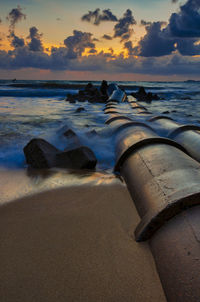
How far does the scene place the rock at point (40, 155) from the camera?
2.76 metres

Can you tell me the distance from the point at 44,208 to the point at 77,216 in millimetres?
311

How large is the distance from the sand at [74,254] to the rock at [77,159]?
810 mm

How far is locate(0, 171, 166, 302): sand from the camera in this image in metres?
1.09

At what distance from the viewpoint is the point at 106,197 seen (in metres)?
2.02

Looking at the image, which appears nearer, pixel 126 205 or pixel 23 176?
pixel 126 205

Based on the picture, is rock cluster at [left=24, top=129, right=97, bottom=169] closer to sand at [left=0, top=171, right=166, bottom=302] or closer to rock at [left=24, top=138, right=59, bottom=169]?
rock at [left=24, top=138, right=59, bottom=169]

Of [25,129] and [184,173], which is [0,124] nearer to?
[25,129]

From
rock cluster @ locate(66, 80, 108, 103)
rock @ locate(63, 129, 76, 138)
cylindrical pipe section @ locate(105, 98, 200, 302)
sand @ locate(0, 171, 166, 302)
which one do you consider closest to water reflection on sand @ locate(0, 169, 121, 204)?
sand @ locate(0, 171, 166, 302)

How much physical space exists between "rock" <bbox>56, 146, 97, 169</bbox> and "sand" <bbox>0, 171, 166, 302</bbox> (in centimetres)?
81

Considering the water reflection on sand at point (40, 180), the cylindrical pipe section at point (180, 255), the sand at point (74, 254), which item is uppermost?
the cylindrical pipe section at point (180, 255)

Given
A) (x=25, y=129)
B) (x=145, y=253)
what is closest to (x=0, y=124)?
(x=25, y=129)

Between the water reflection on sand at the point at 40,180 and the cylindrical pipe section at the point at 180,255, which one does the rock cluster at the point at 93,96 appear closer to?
the water reflection on sand at the point at 40,180

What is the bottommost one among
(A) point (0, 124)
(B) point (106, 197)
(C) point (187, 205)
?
(A) point (0, 124)

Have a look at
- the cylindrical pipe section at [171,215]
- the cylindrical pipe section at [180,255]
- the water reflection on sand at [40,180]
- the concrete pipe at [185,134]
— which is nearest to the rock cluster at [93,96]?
the concrete pipe at [185,134]
